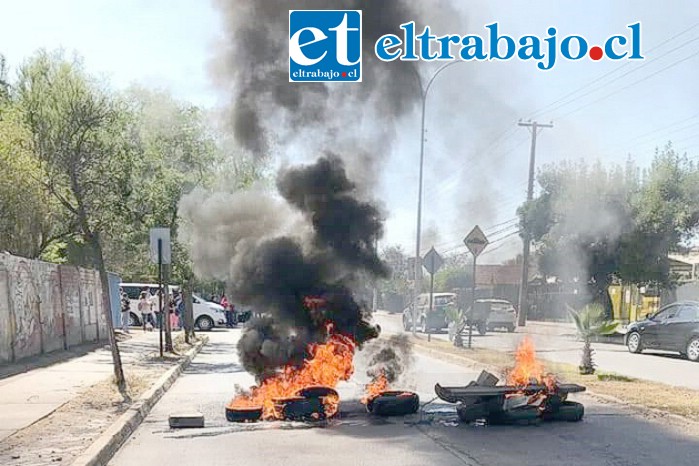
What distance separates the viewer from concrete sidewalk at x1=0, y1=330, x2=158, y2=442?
7.71 metres

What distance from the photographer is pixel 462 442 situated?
6.96 metres

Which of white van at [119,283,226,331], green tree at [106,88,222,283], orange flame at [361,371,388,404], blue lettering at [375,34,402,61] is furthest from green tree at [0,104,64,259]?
white van at [119,283,226,331]

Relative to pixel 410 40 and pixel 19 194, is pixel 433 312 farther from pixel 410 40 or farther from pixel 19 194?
pixel 410 40

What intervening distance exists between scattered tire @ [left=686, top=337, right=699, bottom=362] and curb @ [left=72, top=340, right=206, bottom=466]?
39.7ft

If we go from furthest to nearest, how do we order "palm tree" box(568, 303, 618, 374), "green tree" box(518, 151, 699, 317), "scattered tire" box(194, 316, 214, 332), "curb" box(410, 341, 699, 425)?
1. "scattered tire" box(194, 316, 214, 332)
2. "green tree" box(518, 151, 699, 317)
3. "palm tree" box(568, 303, 618, 374)
4. "curb" box(410, 341, 699, 425)

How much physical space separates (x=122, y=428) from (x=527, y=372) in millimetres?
4936

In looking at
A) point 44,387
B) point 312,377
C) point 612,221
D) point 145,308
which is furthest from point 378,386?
point 145,308

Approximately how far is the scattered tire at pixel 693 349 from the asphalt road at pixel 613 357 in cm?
17

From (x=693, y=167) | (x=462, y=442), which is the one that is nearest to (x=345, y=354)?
(x=462, y=442)

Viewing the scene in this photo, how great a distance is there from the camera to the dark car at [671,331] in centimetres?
1653

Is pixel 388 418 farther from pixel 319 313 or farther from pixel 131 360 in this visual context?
pixel 131 360

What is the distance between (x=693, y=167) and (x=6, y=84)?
23.1 metres

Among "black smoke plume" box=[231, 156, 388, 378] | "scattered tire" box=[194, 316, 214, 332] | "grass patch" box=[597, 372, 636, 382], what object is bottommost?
"scattered tire" box=[194, 316, 214, 332]

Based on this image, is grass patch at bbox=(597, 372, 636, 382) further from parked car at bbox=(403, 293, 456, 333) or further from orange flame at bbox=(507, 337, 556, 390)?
parked car at bbox=(403, 293, 456, 333)
